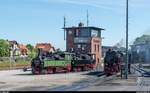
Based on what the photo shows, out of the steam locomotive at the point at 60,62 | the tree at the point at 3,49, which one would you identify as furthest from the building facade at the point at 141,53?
the tree at the point at 3,49

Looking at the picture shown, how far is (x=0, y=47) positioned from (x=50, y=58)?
169 feet

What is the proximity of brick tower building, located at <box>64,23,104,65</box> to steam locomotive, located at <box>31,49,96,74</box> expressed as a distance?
604 inches

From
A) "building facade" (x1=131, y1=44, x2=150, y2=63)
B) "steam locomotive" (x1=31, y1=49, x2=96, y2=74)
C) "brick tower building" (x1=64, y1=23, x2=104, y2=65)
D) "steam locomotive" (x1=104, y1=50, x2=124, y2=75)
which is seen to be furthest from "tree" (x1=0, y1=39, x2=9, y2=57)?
"steam locomotive" (x1=104, y1=50, x2=124, y2=75)

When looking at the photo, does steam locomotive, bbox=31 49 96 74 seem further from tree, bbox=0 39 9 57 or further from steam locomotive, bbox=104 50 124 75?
tree, bbox=0 39 9 57

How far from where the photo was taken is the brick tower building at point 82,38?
5647cm

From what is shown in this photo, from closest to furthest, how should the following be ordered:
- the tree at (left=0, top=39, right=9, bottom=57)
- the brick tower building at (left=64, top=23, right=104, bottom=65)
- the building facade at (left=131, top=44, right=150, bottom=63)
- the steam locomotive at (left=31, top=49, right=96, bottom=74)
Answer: the steam locomotive at (left=31, top=49, right=96, bottom=74)
the brick tower building at (left=64, top=23, right=104, bottom=65)
the building facade at (left=131, top=44, right=150, bottom=63)
the tree at (left=0, top=39, right=9, bottom=57)

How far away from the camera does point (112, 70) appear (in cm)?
2970

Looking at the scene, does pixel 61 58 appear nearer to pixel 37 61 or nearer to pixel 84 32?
pixel 37 61

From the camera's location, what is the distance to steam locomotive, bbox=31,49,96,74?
104ft

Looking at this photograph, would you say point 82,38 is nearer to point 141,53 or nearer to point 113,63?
point 113,63

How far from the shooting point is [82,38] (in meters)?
56.8

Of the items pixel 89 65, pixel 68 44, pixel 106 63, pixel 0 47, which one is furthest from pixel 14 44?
pixel 106 63

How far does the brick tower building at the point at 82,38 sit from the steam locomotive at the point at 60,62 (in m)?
15.3

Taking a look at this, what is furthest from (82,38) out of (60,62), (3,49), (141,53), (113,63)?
(3,49)
